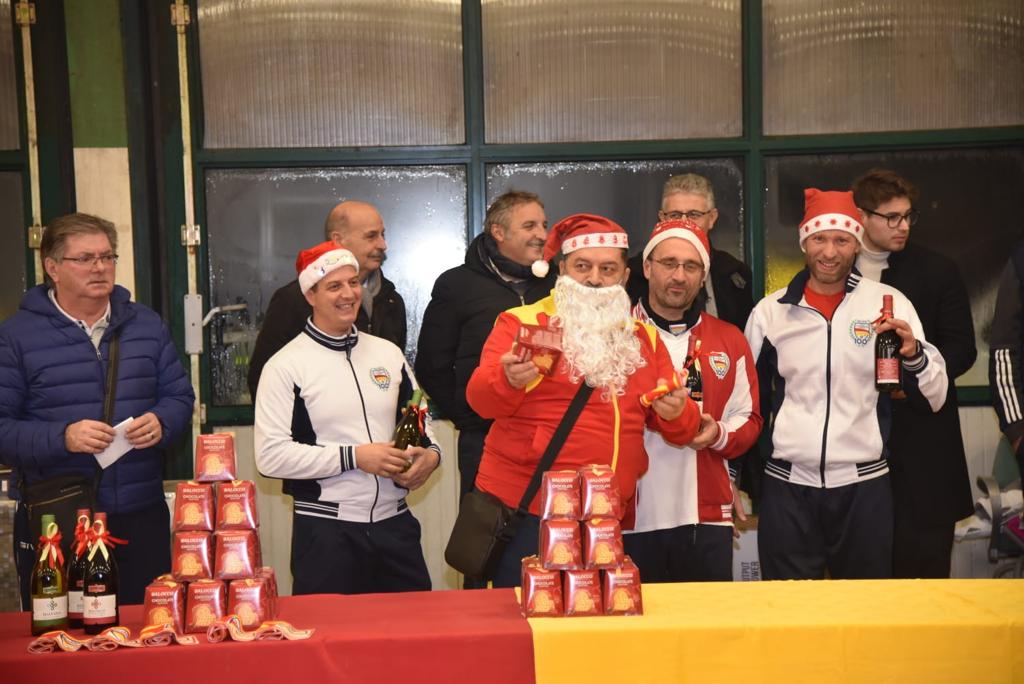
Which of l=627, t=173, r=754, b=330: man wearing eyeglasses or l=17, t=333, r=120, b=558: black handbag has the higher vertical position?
l=627, t=173, r=754, b=330: man wearing eyeglasses

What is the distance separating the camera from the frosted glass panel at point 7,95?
5598mm

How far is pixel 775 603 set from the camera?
9.04 ft

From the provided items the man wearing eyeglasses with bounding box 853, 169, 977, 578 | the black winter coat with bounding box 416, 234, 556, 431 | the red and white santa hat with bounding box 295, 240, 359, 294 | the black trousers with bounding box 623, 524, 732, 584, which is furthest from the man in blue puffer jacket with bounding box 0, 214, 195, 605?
the man wearing eyeglasses with bounding box 853, 169, 977, 578

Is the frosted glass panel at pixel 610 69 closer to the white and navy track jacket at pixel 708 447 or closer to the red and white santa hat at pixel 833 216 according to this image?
the red and white santa hat at pixel 833 216

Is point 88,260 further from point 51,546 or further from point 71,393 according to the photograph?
point 51,546

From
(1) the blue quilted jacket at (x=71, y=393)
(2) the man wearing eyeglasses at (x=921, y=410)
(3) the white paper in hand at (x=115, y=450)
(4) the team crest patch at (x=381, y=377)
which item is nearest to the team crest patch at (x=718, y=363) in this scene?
(2) the man wearing eyeglasses at (x=921, y=410)

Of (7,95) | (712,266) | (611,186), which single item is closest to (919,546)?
(712,266)

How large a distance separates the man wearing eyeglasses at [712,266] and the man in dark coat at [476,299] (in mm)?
461

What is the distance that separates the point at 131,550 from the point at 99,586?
1.20 m

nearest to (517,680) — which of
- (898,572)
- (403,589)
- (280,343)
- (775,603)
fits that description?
(775,603)

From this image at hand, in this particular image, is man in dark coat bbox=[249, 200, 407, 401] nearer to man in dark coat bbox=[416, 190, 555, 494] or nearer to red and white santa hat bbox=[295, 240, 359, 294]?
man in dark coat bbox=[416, 190, 555, 494]

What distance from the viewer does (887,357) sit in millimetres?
3746

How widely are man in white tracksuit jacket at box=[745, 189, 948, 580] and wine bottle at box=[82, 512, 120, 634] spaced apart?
233 centimetres

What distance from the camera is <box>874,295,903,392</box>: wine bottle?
3.73 meters
